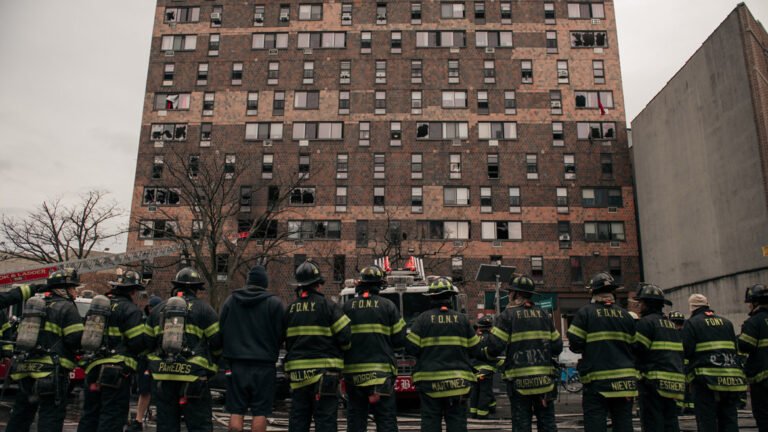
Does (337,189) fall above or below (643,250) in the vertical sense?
above

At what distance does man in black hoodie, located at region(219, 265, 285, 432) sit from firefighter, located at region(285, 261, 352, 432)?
210mm

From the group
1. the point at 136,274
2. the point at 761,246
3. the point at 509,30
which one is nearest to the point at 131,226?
the point at 509,30

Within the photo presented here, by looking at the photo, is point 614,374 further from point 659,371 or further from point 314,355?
point 314,355

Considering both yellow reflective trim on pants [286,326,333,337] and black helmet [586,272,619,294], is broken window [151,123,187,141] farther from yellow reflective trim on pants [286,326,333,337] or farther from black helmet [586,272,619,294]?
black helmet [586,272,619,294]

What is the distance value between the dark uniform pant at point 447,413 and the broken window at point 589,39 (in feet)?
135

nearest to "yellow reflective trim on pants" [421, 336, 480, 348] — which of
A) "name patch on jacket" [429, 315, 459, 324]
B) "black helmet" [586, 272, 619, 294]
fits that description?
"name patch on jacket" [429, 315, 459, 324]

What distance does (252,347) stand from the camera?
6410mm

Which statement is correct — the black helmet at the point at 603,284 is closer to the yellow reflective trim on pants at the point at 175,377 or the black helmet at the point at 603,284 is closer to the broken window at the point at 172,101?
the yellow reflective trim on pants at the point at 175,377

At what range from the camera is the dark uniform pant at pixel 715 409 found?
753 centimetres

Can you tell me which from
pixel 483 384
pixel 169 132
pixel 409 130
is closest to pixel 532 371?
pixel 483 384

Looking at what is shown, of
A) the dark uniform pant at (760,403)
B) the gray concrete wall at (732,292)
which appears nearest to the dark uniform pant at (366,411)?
the dark uniform pant at (760,403)

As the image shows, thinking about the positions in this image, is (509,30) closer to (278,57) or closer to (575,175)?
(575,175)

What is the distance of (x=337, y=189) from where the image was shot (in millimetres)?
40531

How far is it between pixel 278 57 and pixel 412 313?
112 ft
